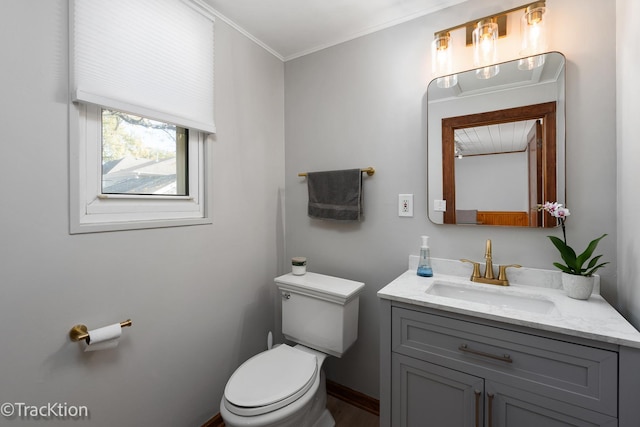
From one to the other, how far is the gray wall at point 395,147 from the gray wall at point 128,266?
0.28m

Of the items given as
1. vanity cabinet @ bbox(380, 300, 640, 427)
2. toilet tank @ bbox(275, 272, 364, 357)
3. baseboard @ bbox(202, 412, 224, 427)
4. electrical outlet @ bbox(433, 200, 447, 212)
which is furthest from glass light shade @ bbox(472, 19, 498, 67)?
baseboard @ bbox(202, 412, 224, 427)

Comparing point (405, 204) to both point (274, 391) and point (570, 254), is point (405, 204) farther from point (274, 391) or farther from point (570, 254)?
point (274, 391)

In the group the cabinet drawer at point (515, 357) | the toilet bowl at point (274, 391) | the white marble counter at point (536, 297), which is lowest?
the toilet bowl at point (274, 391)

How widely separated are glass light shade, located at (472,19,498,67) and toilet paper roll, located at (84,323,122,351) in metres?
2.05

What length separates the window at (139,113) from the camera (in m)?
1.08

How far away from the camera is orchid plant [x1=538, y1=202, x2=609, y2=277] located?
3.65 feet

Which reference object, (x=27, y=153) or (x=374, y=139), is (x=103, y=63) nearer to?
(x=27, y=153)

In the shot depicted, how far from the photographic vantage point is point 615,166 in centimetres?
119

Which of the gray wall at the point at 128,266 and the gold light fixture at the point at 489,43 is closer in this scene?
the gray wall at the point at 128,266

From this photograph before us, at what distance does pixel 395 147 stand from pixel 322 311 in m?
1.04

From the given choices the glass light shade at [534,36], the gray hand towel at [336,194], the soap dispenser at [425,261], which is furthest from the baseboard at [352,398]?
the glass light shade at [534,36]

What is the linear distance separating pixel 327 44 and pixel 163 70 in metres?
1.07

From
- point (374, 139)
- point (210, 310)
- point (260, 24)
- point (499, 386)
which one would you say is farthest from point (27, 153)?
point (499, 386)

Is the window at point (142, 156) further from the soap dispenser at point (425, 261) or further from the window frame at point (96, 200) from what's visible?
the soap dispenser at point (425, 261)
